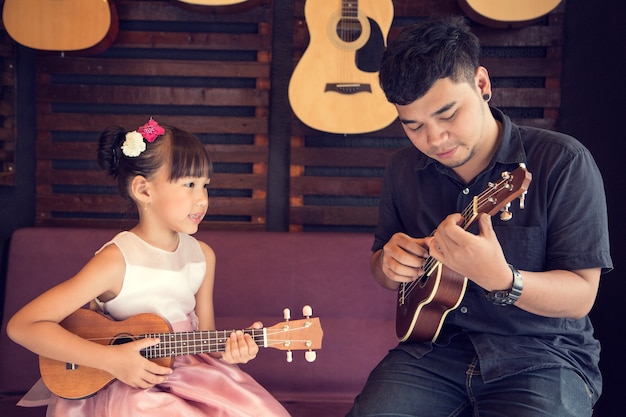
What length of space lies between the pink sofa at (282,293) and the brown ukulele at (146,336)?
0.66 m

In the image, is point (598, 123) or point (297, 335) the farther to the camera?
point (598, 123)

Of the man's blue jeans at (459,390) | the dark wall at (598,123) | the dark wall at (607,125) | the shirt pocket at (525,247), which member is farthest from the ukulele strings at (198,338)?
the dark wall at (607,125)

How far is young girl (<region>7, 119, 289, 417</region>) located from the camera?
1.90m

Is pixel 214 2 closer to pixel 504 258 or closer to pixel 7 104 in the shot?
pixel 7 104

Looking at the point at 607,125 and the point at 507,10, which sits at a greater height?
the point at 507,10

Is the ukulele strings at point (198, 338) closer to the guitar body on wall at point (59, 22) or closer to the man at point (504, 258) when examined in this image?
the man at point (504, 258)

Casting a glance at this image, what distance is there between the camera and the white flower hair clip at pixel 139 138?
2.09m

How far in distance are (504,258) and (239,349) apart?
2.71 ft

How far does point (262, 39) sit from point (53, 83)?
109cm

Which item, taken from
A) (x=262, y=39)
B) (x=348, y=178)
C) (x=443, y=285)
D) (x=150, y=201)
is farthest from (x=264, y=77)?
(x=443, y=285)

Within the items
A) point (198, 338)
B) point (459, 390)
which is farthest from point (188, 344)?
point (459, 390)

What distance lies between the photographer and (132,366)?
1884mm

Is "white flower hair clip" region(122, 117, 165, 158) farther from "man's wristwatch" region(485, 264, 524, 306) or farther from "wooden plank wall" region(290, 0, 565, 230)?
"man's wristwatch" region(485, 264, 524, 306)

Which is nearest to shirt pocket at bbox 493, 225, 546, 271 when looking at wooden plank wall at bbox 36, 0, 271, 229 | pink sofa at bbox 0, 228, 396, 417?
pink sofa at bbox 0, 228, 396, 417
